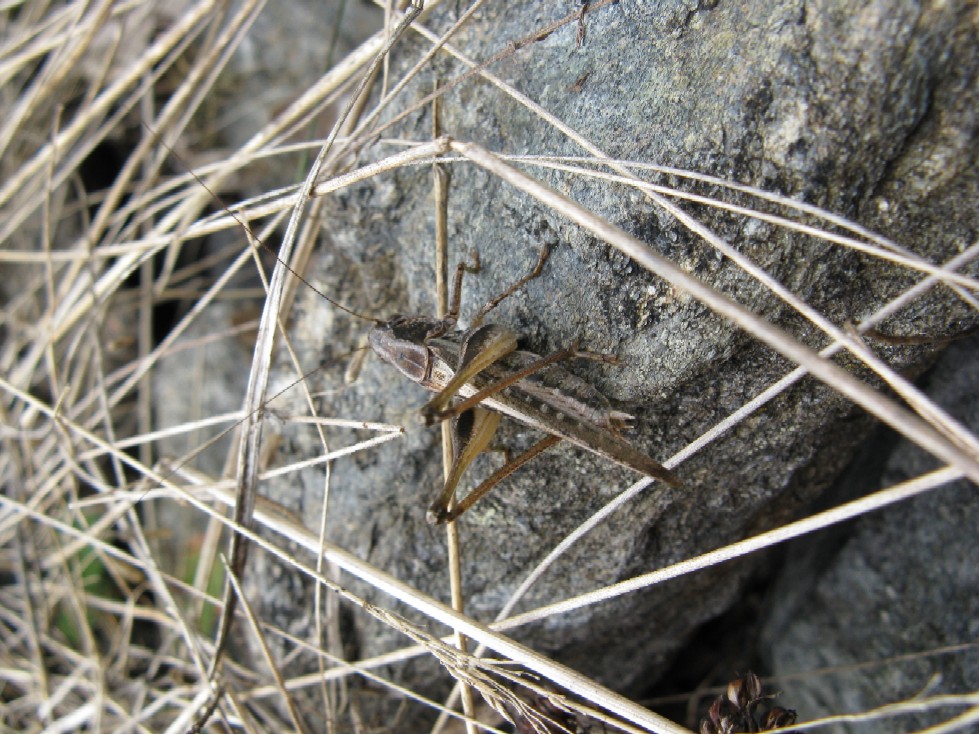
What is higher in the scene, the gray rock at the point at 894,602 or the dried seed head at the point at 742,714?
the gray rock at the point at 894,602

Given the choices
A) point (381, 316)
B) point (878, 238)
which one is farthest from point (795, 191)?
point (381, 316)

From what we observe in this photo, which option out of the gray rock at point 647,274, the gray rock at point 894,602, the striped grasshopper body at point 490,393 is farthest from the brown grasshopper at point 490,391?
the gray rock at point 894,602

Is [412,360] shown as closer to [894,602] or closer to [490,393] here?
[490,393]

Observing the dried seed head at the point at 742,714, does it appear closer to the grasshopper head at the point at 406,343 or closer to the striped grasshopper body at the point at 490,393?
the striped grasshopper body at the point at 490,393

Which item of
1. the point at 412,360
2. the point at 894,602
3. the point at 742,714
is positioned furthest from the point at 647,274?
the point at 894,602

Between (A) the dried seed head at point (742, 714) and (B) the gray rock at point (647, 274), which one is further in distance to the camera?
(A) the dried seed head at point (742, 714)

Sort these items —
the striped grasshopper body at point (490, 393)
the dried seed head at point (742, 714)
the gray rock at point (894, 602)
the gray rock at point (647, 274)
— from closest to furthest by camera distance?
the gray rock at point (647, 274)
the dried seed head at point (742, 714)
the striped grasshopper body at point (490, 393)
the gray rock at point (894, 602)

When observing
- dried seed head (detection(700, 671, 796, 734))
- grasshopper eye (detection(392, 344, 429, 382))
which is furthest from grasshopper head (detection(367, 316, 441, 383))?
dried seed head (detection(700, 671, 796, 734))

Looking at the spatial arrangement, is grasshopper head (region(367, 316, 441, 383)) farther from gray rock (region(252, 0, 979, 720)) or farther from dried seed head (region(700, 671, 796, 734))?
dried seed head (region(700, 671, 796, 734))
